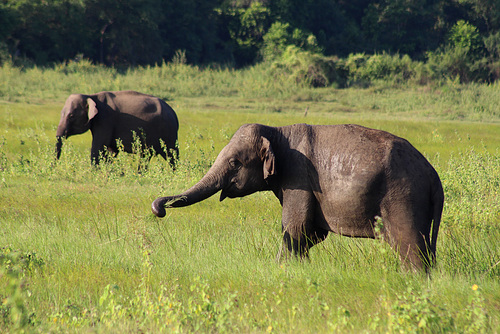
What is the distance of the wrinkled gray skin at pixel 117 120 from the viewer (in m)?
13.7

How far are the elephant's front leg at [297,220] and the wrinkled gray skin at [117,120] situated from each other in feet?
26.7

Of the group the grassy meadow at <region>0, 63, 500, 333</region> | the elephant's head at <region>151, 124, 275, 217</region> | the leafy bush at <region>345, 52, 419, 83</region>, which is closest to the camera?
the grassy meadow at <region>0, 63, 500, 333</region>

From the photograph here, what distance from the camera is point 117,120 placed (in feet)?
45.3

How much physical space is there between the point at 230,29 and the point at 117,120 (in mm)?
46896

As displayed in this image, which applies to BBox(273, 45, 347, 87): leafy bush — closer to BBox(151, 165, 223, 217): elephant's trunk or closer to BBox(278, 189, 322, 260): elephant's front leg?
BBox(151, 165, 223, 217): elephant's trunk

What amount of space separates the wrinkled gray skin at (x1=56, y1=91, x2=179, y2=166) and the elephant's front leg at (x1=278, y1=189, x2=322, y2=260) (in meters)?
8.13

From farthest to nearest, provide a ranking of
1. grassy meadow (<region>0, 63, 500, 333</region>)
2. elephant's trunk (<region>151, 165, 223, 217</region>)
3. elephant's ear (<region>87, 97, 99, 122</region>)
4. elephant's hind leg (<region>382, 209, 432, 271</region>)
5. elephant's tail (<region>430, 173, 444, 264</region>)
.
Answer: elephant's ear (<region>87, 97, 99, 122</region>) < elephant's trunk (<region>151, 165, 223, 217</region>) < elephant's tail (<region>430, 173, 444, 264</region>) < elephant's hind leg (<region>382, 209, 432, 271</region>) < grassy meadow (<region>0, 63, 500, 333</region>)

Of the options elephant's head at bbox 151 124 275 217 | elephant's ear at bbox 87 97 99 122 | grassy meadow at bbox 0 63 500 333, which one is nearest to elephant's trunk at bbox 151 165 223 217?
elephant's head at bbox 151 124 275 217

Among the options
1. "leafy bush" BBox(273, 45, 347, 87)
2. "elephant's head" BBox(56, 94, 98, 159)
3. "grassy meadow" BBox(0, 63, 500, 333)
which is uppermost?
"grassy meadow" BBox(0, 63, 500, 333)

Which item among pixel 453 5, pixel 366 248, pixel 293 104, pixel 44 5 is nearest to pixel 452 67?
pixel 453 5

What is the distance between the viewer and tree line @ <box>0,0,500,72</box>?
44.1 m

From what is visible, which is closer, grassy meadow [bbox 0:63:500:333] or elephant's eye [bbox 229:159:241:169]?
grassy meadow [bbox 0:63:500:333]

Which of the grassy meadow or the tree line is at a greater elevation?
the grassy meadow

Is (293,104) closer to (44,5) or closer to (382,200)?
(44,5)
